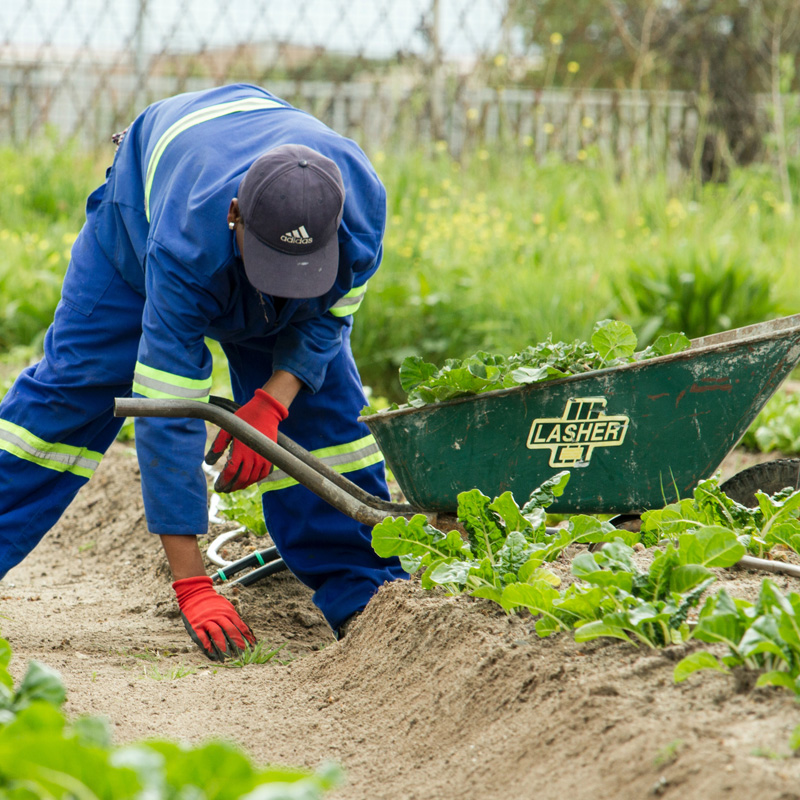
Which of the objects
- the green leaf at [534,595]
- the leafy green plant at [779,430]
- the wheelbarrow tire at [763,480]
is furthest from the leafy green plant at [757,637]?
the leafy green plant at [779,430]

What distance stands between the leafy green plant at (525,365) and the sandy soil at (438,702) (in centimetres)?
53

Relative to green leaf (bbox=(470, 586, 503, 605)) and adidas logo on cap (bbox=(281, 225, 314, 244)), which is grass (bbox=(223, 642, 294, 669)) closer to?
green leaf (bbox=(470, 586, 503, 605))

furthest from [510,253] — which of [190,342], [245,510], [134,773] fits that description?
[134,773]

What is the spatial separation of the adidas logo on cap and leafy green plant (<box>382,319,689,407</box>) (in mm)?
428

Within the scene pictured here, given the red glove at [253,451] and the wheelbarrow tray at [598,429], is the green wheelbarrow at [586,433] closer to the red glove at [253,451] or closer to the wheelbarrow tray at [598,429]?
the wheelbarrow tray at [598,429]

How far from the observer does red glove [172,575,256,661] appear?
2.59 meters

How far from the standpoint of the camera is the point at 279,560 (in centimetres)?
310

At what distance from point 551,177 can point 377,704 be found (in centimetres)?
630

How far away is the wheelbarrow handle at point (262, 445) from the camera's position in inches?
87.3

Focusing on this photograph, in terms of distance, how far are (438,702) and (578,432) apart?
82cm

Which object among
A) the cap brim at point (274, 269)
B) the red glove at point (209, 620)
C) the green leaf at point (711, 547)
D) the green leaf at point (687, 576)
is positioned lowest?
the red glove at point (209, 620)

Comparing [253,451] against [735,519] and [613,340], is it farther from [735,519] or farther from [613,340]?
[735,519]

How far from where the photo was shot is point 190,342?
2.39 metres

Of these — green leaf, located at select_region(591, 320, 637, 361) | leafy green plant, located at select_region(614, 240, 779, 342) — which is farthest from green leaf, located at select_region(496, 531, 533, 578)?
leafy green plant, located at select_region(614, 240, 779, 342)
